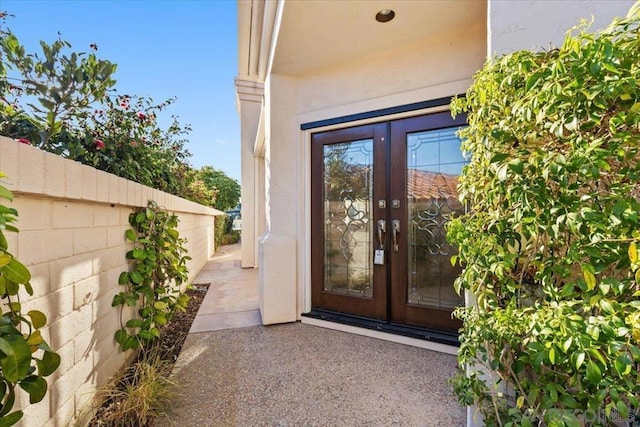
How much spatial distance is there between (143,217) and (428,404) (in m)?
2.80

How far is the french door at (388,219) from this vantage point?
10.4ft

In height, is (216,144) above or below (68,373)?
above

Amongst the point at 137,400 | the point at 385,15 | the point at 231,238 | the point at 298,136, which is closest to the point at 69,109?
the point at 137,400

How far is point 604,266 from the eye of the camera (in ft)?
4.02

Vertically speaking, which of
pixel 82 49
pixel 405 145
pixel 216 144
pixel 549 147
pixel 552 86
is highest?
pixel 216 144

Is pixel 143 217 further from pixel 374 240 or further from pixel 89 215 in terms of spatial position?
pixel 374 240

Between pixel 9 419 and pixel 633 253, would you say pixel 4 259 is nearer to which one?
pixel 9 419

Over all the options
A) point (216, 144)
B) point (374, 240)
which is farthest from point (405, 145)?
point (216, 144)

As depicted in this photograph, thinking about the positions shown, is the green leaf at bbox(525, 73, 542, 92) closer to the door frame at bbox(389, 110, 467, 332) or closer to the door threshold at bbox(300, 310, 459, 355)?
the door frame at bbox(389, 110, 467, 332)

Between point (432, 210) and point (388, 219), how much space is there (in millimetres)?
Answer: 488

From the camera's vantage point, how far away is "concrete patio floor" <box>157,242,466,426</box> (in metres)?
2.05

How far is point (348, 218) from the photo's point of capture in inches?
148

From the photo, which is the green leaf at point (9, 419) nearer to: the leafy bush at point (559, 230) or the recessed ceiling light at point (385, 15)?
the leafy bush at point (559, 230)

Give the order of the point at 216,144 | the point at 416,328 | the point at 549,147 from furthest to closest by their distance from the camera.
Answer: the point at 216,144 → the point at 416,328 → the point at 549,147
